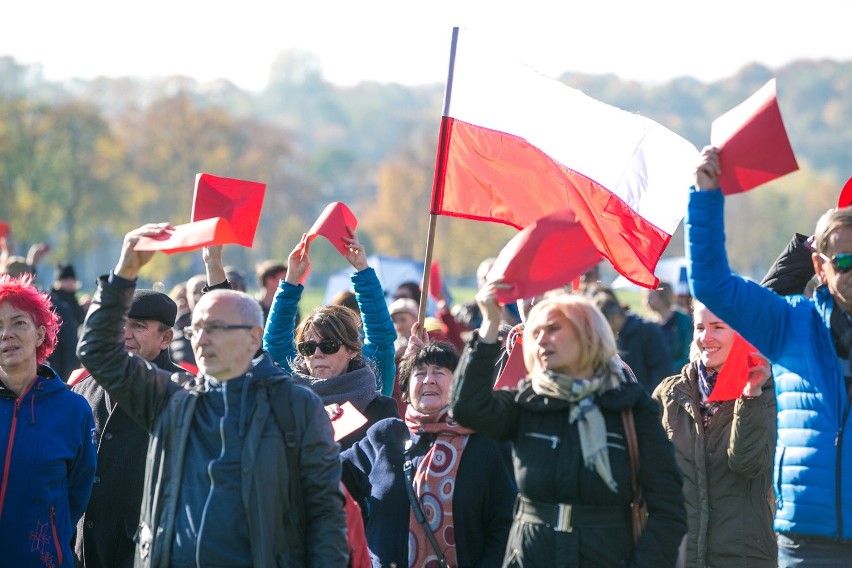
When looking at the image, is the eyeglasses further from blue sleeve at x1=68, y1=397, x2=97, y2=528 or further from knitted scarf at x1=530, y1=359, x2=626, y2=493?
blue sleeve at x1=68, y1=397, x2=97, y2=528

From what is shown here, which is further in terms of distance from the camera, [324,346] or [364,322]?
[364,322]

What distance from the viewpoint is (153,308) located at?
5.85m

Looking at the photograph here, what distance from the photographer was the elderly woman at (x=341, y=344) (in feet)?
18.9

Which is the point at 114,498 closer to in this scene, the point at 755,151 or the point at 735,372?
the point at 735,372

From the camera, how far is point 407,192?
304 feet

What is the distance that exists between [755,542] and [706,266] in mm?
1630

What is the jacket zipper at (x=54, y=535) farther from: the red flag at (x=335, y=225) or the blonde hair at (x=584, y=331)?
the blonde hair at (x=584, y=331)

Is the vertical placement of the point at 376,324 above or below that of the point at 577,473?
above

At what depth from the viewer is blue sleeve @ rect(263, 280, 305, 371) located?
6180 millimetres

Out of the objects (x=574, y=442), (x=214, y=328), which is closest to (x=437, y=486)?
(x=574, y=442)

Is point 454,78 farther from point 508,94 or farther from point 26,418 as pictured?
point 26,418

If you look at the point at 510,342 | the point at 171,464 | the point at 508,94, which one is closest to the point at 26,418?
the point at 171,464

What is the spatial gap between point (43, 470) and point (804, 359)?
2955mm

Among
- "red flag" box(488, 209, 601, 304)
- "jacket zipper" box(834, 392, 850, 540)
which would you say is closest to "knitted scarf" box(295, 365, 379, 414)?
"red flag" box(488, 209, 601, 304)
